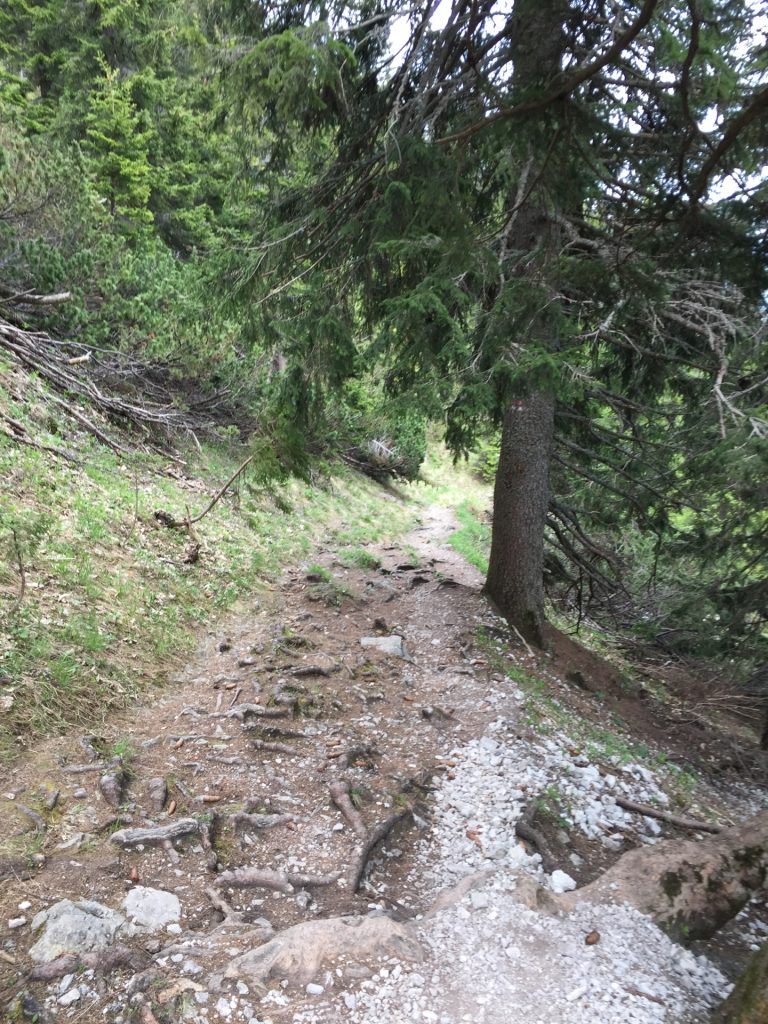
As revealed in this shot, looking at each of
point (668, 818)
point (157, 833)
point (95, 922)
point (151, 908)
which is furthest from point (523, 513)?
point (95, 922)

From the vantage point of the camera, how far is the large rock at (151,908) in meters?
3.17

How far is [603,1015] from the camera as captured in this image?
2.95 meters

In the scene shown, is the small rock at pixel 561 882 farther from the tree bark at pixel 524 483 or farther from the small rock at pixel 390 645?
the tree bark at pixel 524 483

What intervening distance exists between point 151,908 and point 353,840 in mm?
1463

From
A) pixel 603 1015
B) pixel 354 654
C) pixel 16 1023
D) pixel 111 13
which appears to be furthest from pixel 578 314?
pixel 111 13

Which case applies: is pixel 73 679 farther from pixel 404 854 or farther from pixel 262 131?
pixel 262 131

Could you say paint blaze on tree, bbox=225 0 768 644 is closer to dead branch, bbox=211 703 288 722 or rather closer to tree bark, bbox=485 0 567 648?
tree bark, bbox=485 0 567 648

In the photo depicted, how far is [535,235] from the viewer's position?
738 centimetres

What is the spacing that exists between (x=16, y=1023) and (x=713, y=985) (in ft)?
11.4

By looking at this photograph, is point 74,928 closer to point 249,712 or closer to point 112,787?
point 112,787

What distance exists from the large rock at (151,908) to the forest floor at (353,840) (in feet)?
0.05

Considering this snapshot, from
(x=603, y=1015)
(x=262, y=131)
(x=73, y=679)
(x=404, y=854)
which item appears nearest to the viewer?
(x=603, y=1015)

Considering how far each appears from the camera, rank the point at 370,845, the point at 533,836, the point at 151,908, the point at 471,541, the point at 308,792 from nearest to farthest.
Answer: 1. the point at 151,908
2. the point at 370,845
3. the point at 533,836
4. the point at 308,792
5. the point at 471,541

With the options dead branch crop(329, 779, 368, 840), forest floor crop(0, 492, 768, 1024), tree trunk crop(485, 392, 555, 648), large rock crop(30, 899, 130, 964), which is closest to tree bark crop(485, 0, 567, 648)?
tree trunk crop(485, 392, 555, 648)
